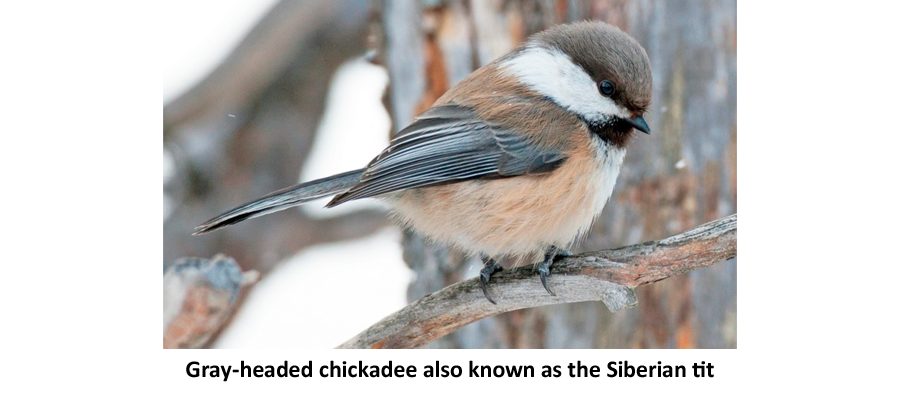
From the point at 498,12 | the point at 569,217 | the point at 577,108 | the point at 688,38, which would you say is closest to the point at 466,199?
the point at 569,217

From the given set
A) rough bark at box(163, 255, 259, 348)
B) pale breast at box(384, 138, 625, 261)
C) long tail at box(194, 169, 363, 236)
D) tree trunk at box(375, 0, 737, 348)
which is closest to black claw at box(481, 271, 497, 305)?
pale breast at box(384, 138, 625, 261)

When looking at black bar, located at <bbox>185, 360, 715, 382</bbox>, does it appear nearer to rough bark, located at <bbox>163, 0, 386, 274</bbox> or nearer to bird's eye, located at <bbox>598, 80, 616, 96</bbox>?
rough bark, located at <bbox>163, 0, 386, 274</bbox>

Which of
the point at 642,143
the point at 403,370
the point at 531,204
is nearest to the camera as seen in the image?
the point at 531,204

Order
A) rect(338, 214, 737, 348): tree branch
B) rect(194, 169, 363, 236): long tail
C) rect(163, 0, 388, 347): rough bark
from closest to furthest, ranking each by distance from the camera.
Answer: rect(338, 214, 737, 348): tree branch < rect(194, 169, 363, 236): long tail < rect(163, 0, 388, 347): rough bark

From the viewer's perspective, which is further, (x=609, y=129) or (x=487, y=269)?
(x=487, y=269)

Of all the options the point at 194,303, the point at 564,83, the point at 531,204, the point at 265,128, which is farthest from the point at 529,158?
the point at 265,128

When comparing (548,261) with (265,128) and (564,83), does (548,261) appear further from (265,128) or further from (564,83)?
(265,128)

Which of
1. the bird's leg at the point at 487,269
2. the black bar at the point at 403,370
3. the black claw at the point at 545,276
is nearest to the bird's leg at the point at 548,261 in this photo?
the black claw at the point at 545,276
